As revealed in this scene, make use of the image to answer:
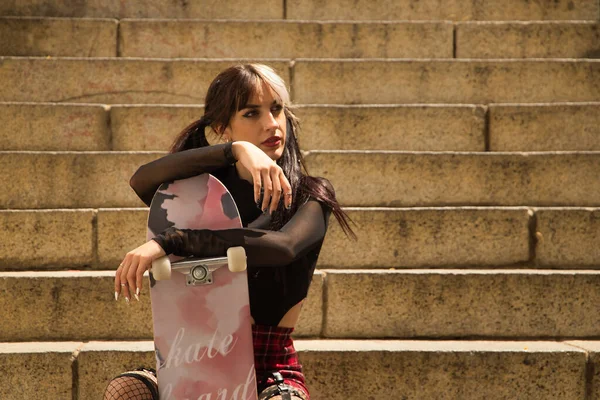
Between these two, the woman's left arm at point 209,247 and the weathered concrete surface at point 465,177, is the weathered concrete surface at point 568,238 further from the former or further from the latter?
the woman's left arm at point 209,247

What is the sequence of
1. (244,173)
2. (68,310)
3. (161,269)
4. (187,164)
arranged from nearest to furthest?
(161,269), (187,164), (244,173), (68,310)

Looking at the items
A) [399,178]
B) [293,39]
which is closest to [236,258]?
[399,178]

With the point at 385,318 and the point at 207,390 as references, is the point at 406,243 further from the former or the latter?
the point at 207,390

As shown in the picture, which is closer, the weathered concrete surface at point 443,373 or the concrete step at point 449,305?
the weathered concrete surface at point 443,373

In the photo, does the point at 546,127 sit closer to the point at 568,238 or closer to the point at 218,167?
the point at 568,238

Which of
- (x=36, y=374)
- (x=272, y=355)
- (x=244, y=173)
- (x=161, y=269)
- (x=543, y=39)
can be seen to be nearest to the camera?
(x=161, y=269)

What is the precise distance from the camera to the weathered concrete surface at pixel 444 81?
5.09 m

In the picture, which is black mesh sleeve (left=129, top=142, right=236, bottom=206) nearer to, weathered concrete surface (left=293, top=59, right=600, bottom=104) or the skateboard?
the skateboard

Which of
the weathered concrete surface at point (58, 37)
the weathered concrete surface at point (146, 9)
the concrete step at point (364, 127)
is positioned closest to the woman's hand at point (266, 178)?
the concrete step at point (364, 127)

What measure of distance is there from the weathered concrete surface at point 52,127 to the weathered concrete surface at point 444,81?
1.41 meters

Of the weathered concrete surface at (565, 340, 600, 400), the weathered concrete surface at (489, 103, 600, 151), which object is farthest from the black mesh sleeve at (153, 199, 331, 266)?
the weathered concrete surface at (489, 103, 600, 151)

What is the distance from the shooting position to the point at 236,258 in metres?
2.18

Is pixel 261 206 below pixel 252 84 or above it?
below

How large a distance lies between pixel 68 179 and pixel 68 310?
37.6 inches
